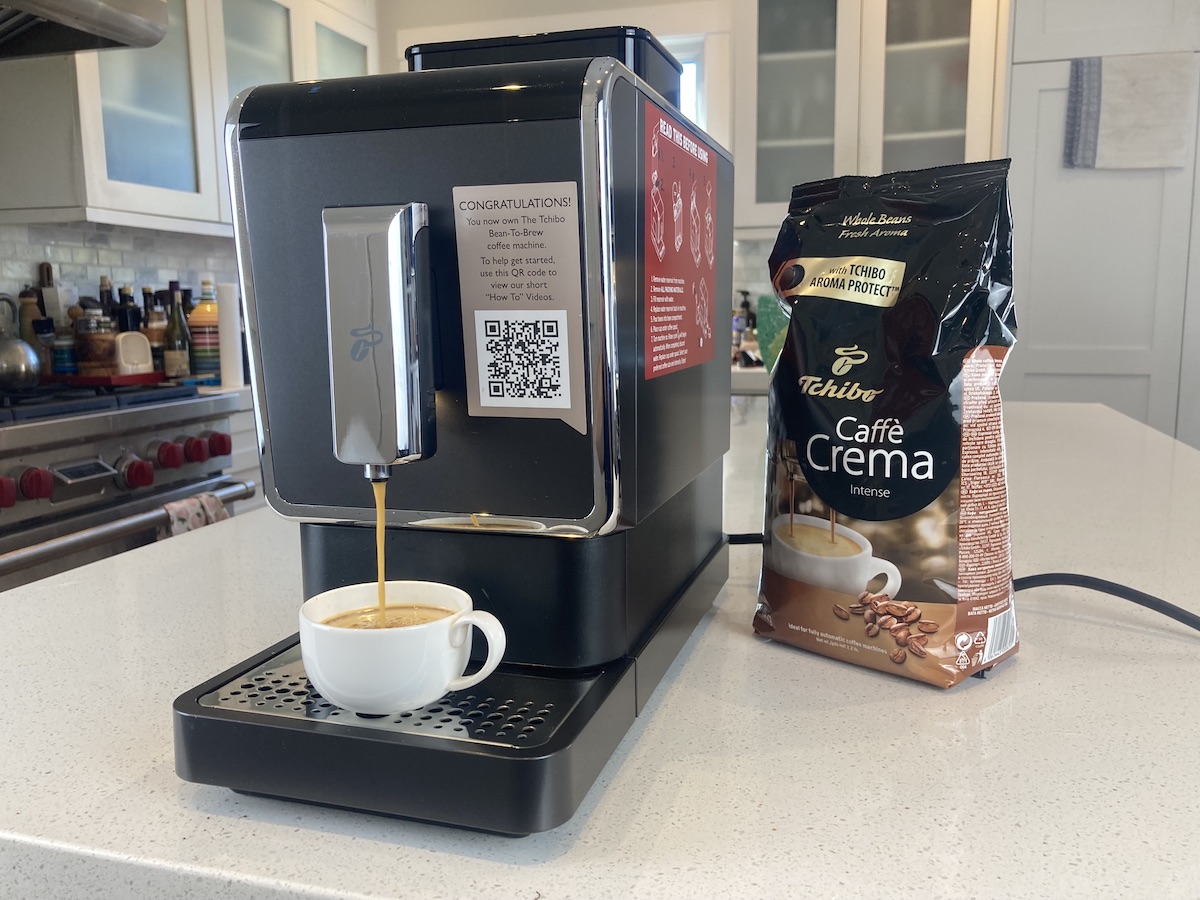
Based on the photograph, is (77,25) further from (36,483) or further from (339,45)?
(339,45)

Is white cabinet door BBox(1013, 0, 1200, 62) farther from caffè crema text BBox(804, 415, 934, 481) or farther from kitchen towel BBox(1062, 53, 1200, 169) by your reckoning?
caffè crema text BBox(804, 415, 934, 481)

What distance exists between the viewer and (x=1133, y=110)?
2734mm

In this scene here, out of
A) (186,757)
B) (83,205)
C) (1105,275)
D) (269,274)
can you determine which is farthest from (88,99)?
(1105,275)

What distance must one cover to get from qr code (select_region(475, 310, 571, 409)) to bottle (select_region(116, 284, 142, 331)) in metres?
2.33

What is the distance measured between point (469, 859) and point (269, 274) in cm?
32

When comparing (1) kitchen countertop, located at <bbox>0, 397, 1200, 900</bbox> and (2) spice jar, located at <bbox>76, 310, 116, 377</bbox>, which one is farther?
(2) spice jar, located at <bbox>76, 310, 116, 377</bbox>

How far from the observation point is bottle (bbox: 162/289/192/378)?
8.41 feet

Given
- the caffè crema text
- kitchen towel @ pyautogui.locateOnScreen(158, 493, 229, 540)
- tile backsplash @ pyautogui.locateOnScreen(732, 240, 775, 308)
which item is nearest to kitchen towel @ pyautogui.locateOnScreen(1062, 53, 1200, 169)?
tile backsplash @ pyautogui.locateOnScreen(732, 240, 775, 308)

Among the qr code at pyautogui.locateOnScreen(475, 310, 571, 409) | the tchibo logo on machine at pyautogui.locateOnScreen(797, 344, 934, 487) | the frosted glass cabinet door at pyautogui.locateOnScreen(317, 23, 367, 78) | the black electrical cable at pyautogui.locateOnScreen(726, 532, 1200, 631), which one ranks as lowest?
the black electrical cable at pyautogui.locateOnScreen(726, 532, 1200, 631)

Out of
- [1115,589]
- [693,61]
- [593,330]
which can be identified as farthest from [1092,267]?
[593,330]

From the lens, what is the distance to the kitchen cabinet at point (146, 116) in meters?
2.21

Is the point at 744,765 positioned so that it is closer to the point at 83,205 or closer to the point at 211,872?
the point at 211,872

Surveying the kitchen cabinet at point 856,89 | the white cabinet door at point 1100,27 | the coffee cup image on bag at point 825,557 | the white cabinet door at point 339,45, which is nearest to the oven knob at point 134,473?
the white cabinet door at point 339,45

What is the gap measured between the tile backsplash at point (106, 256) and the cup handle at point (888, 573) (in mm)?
2436
